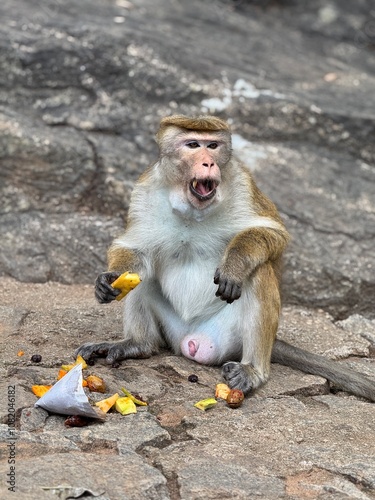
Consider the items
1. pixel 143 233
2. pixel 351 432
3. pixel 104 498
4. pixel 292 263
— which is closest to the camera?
pixel 104 498

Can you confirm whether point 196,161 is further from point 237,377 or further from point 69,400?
point 69,400

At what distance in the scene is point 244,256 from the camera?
4.81 metres

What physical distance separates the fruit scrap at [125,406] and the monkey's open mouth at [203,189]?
1146 millimetres

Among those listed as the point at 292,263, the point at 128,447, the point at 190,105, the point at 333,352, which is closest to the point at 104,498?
the point at 128,447

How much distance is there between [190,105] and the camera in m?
8.38

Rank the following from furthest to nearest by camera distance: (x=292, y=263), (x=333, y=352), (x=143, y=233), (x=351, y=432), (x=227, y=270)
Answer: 1. (x=292, y=263)
2. (x=333, y=352)
3. (x=143, y=233)
4. (x=227, y=270)
5. (x=351, y=432)

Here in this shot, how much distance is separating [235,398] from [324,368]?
77 centimetres

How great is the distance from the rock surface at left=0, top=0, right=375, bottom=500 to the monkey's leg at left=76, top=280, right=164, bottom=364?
0.32 feet

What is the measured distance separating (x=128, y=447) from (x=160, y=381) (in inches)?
35.4

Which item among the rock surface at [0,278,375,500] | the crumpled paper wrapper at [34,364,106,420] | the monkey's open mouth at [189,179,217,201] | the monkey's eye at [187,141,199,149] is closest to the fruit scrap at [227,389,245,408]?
the rock surface at [0,278,375,500]

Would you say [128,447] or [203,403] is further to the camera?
[203,403]

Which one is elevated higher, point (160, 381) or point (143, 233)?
point (143, 233)

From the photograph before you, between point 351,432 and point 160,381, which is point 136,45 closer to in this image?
point 160,381

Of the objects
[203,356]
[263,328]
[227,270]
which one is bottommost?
[203,356]
